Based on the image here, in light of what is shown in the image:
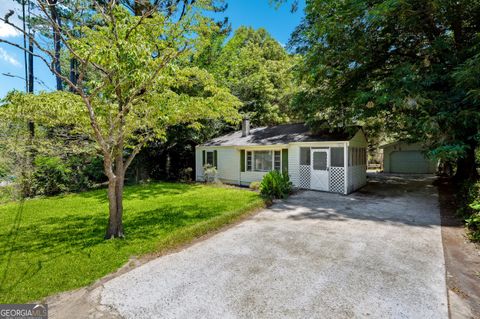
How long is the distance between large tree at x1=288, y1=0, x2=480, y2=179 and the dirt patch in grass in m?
2.87

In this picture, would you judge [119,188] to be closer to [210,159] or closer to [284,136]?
[284,136]

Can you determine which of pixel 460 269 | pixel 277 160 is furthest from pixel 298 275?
pixel 277 160

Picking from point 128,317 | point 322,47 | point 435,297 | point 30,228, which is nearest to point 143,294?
point 128,317

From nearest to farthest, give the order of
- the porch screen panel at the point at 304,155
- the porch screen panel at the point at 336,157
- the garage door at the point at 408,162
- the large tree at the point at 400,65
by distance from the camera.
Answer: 1. the large tree at the point at 400,65
2. the porch screen panel at the point at 336,157
3. the porch screen panel at the point at 304,155
4. the garage door at the point at 408,162

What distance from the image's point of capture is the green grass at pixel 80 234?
4.04m

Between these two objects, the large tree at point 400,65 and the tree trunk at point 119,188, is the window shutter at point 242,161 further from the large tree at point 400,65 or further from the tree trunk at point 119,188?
the tree trunk at point 119,188

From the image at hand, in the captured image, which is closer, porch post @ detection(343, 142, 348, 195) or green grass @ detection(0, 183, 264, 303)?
green grass @ detection(0, 183, 264, 303)

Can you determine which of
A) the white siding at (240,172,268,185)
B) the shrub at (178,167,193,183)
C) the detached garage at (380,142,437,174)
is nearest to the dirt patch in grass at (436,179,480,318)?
the white siding at (240,172,268,185)

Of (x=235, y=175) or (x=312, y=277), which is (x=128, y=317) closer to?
(x=312, y=277)

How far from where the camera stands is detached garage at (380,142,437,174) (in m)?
20.3

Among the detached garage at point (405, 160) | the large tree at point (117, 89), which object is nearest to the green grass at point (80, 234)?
the large tree at point (117, 89)

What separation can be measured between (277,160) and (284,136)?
1.47 meters

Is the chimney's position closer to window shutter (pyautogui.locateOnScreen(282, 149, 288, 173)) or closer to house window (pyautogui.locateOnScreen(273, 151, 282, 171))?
house window (pyautogui.locateOnScreen(273, 151, 282, 171))

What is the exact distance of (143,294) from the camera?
3.58 metres
